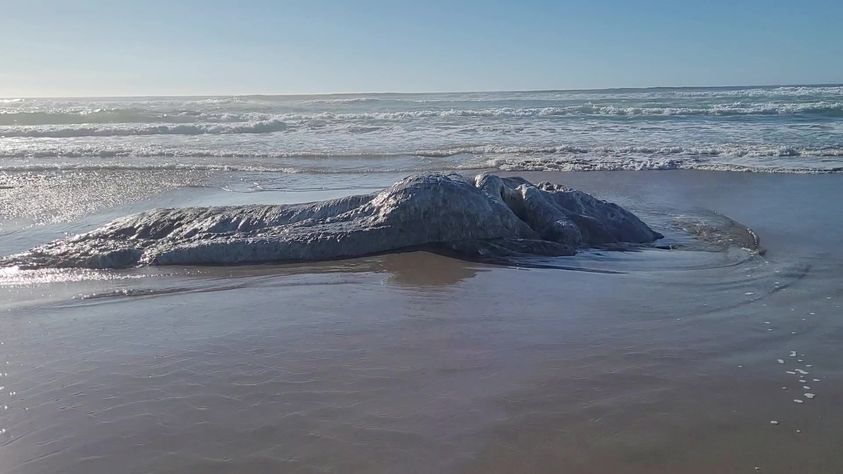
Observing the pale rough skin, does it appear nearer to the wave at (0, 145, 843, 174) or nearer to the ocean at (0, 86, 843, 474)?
the ocean at (0, 86, 843, 474)

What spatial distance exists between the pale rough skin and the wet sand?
0.31 metres

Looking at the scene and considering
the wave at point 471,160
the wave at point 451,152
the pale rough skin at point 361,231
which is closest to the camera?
the pale rough skin at point 361,231

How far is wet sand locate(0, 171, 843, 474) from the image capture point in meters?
2.94

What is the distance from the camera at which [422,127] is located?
24141 mm

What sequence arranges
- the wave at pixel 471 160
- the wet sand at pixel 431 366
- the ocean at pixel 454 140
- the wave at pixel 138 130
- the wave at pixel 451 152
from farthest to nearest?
1. the wave at pixel 138 130
2. the wave at pixel 451 152
3. the ocean at pixel 454 140
4. the wave at pixel 471 160
5. the wet sand at pixel 431 366

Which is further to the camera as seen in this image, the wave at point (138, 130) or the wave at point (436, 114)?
the wave at point (436, 114)

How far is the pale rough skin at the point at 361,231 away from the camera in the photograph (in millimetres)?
6328

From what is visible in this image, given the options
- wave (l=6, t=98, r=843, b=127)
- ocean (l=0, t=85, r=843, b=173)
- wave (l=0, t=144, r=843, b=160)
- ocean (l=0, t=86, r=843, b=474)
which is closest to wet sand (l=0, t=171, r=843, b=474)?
ocean (l=0, t=86, r=843, b=474)

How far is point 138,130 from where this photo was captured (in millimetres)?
24172

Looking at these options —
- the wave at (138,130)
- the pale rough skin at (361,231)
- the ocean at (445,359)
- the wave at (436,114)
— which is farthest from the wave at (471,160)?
the wave at (436,114)

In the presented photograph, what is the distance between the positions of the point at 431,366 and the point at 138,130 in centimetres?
2323

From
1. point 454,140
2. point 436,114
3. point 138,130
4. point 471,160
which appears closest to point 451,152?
point 471,160

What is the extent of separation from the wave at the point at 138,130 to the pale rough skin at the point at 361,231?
17.9 m

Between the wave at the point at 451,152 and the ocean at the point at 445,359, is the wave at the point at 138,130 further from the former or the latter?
the ocean at the point at 445,359
